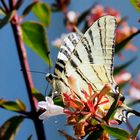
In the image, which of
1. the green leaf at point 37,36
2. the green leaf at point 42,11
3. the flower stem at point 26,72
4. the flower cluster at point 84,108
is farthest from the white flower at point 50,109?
the green leaf at point 42,11

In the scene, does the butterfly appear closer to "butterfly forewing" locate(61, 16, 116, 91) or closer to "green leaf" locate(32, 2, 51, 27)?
"butterfly forewing" locate(61, 16, 116, 91)

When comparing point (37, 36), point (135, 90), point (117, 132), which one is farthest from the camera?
point (135, 90)

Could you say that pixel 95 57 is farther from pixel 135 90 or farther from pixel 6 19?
pixel 135 90

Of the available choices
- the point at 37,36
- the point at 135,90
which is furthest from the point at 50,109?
the point at 135,90

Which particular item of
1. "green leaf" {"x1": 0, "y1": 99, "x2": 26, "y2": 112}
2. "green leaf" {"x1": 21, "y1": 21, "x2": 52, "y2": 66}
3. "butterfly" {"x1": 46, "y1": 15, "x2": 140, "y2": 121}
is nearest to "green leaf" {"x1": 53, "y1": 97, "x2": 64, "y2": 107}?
"butterfly" {"x1": 46, "y1": 15, "x2": 140, "y2": 121}

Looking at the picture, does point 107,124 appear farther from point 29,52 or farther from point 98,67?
point 29,52

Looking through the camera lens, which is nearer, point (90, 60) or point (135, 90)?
point (90, 60)
